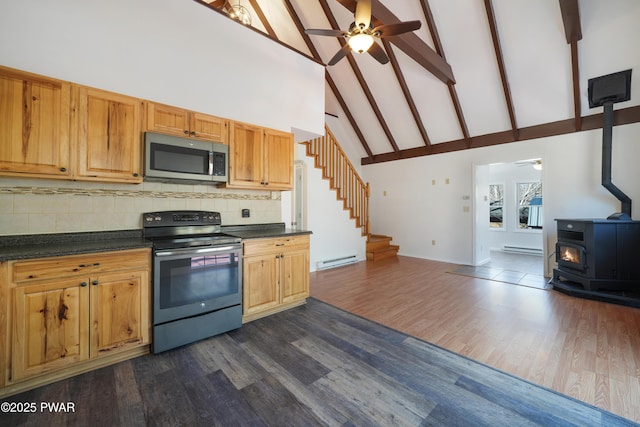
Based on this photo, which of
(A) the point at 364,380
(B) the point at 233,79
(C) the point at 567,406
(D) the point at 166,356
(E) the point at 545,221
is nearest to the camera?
(C) the point at 567,406

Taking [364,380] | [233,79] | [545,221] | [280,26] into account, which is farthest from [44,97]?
[545,221]

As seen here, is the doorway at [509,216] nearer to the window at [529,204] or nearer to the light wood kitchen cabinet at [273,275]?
the window at [529,204]

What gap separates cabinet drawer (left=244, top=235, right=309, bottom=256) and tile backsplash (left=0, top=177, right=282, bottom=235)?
66 cm

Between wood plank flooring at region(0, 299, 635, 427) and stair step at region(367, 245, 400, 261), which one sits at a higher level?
stair step at region(367, 245, 400, 261)

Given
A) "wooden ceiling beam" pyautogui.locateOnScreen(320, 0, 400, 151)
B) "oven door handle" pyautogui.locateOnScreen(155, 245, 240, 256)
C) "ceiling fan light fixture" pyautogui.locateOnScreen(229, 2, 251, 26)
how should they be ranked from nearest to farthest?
"oven door handle" pyautogui.locateOnScreen(155, 245, 240, 256) → "wooden ceiling beam" pyautogui.locateOnScreen(320, 0, 400, 151) → "ceiling fan light fixture" pyautogui.locateOnScreen(229, 2, 251, 26)

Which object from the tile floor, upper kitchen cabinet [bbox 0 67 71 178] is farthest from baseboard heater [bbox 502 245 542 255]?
upper kitchen cabinet [bbox 0 67 71 178]

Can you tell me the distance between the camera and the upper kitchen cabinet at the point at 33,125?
1938 millimetres

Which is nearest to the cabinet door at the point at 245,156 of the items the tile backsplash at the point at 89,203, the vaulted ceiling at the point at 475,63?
the tile backsplash at the point at 89,203

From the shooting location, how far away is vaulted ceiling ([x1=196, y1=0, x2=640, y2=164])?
3676 millimetres

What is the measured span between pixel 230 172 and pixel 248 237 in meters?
0.81

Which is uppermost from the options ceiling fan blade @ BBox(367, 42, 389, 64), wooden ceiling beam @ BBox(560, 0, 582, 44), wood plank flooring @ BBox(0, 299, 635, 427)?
wooden ceiling beam @ BBox(560, 0, 582, 44)

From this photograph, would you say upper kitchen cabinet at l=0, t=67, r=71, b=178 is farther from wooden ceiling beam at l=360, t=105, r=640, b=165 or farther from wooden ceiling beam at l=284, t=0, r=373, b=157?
wooden ceiling beam at l=360, t=105, r=640, b=165

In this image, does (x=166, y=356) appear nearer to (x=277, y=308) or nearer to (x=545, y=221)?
(x=277, y=308)

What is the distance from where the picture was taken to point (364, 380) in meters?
1.95
